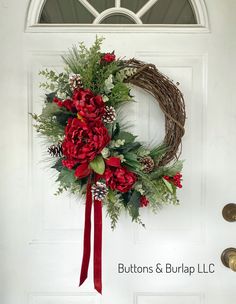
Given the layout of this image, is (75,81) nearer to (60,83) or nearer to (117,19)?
(60,83)

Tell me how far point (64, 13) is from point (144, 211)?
2.42ft

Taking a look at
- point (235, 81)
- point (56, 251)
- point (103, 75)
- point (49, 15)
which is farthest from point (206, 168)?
point (49, 15)

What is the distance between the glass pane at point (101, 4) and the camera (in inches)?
43.3

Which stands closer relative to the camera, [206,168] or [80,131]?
Answer: [80,131]

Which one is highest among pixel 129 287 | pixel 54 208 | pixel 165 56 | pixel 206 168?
pixel 165 56

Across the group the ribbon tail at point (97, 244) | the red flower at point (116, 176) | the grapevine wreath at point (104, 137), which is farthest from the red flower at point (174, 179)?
the ribbon tail at point (97, 244)

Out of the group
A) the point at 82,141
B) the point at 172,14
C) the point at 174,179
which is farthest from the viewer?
Result: the point at 172,14

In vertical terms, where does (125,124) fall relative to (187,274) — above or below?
above

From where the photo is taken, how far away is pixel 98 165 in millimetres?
908

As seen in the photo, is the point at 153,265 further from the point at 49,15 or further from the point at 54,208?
the point at 49,15

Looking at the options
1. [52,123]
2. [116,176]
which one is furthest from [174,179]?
[52,123]

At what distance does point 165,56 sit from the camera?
108 centimetres

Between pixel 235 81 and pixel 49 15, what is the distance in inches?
26.5

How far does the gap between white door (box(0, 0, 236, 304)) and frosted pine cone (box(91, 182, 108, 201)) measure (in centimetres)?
22
